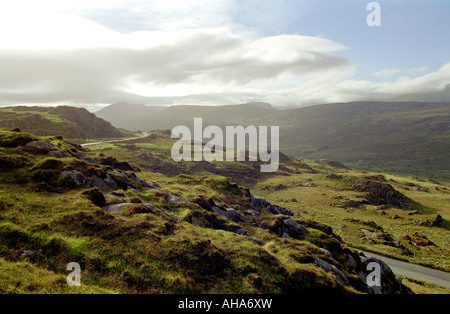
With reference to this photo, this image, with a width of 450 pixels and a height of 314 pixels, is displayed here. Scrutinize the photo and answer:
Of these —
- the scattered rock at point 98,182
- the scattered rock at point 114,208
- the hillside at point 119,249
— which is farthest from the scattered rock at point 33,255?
the scattered rock at point 98,182

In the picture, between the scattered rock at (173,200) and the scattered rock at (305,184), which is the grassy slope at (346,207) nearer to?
the scattered rock at (305,184)

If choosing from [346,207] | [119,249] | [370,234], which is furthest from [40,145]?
[346,207]

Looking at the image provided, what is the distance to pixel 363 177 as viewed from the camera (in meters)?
114

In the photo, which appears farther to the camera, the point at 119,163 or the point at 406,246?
the point at 406,246

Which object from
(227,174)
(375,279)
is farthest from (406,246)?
(227,174)

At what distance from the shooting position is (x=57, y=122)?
492ft

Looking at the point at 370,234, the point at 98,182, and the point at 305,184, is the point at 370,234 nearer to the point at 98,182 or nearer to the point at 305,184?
the point at 305,184

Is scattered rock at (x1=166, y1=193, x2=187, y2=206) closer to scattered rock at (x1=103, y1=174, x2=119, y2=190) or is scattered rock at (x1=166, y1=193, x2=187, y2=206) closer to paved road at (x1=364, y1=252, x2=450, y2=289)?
scattered rock at (x1=103, y1=174, x2=119, y2=190)

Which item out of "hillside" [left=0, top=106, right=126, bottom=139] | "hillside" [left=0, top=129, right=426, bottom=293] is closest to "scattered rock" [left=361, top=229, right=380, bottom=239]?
"hillside" [left=0, top=129, right=426, bottom=293]

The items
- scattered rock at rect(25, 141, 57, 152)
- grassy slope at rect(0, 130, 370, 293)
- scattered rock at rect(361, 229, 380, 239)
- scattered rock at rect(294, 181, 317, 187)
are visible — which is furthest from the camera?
scattered rock at rect(294, 181, 317, 187)

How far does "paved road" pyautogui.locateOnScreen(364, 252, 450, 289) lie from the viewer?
126 ft

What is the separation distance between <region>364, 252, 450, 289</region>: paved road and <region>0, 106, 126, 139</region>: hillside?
460 ft
